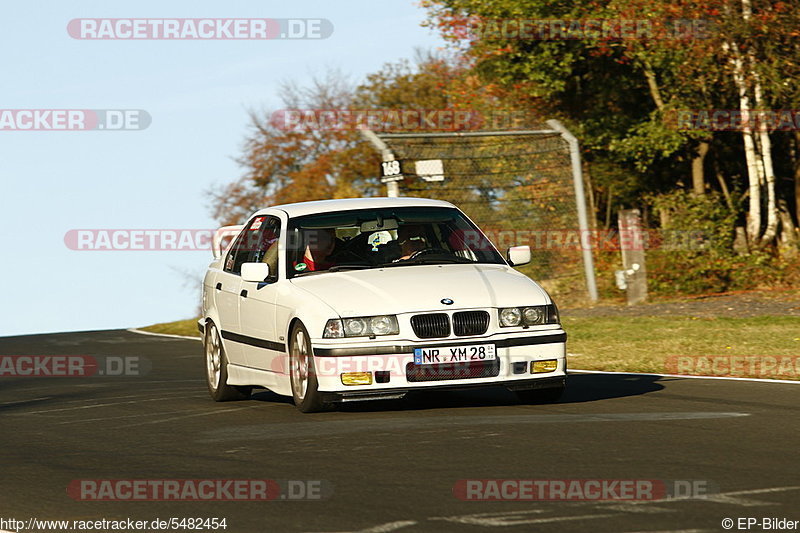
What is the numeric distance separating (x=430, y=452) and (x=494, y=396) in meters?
3.49

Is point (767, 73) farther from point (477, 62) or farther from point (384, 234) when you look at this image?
point (384, 234)

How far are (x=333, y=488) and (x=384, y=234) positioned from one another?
481 centimetres

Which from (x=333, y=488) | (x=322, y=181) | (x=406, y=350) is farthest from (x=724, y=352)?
(x=322, y=181)

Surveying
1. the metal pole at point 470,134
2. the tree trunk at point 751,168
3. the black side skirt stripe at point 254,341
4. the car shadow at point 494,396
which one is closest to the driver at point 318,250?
the black side skirt stripe at point 254,341

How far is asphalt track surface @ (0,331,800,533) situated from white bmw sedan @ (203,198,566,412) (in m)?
0.30

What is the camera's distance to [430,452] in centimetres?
822

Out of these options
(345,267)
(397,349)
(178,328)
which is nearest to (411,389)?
(397,349)

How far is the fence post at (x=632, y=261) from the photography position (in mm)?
23500

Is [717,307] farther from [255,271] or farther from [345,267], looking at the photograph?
[255,271]

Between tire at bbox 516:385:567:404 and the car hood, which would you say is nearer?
the car hood

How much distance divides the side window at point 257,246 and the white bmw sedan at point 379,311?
3 centimetres

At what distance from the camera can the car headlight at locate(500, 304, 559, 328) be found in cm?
1027

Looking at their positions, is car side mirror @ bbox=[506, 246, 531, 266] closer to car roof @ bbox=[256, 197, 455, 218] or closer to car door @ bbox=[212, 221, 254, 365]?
car roof @ bbox=[256, 197, 455, 218]

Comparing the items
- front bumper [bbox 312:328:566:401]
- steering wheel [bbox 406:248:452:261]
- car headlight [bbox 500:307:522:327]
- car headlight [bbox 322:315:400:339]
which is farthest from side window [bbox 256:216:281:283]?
car headlight [bbox 500:307:522:327]
